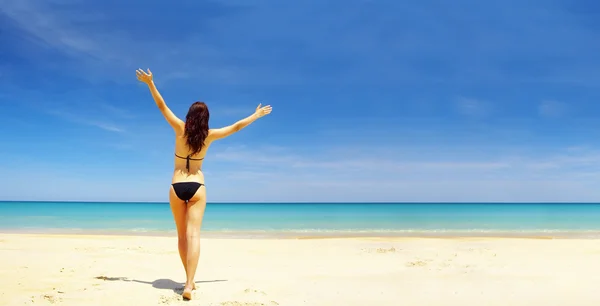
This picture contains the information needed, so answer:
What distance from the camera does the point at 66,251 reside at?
879 centimetres

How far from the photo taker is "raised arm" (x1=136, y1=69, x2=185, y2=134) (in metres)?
4.91

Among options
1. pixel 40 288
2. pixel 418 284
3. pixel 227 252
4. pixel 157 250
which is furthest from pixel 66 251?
pixel 418 284

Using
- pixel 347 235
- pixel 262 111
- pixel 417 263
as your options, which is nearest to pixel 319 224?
pixel 347 235

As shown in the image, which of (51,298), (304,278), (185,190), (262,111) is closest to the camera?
(51,298)

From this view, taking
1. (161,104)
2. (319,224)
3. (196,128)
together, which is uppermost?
(161,104)

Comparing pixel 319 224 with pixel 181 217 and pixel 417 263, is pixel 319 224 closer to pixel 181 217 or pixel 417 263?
pixel 417 263

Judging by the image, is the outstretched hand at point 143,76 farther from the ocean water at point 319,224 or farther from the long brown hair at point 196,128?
the ocean water at point 319,224

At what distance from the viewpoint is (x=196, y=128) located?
4.88 metres

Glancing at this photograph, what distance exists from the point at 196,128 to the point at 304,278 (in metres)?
2.80

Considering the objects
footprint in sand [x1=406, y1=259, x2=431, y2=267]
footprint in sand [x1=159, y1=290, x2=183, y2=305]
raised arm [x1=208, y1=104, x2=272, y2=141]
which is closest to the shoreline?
footprint in sand [x1=406, y1=259, x2=431, y2=267]

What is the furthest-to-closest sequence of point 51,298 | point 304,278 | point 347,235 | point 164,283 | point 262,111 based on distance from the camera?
1. point 347,235
2. point 304,278
3. point 164,283
4. point 262,111
5. point 51,298

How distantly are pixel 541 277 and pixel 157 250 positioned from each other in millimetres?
7193

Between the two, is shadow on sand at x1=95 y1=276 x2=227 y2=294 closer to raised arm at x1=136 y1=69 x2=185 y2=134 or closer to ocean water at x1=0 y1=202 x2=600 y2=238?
raised arm at x1=136 y1=69 x2=185 y2=134

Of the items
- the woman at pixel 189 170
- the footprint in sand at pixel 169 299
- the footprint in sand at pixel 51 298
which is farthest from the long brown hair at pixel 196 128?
the footprint in sand at pixel 51 298
